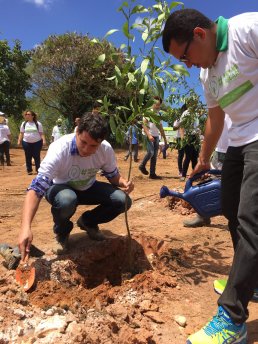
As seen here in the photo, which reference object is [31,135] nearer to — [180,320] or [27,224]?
[27,224]

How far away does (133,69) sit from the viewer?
2.79 metres

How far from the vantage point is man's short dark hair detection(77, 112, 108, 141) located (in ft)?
9.40

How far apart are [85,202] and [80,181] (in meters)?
0.25

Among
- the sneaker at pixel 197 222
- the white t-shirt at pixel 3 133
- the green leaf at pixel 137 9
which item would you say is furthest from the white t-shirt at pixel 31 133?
the green leaf at pixel 137 9

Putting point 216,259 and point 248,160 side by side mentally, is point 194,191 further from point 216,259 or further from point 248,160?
point 248,160

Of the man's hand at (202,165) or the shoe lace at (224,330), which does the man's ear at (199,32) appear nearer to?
the man's hand at (202,165)

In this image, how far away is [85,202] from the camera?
343 centimetres

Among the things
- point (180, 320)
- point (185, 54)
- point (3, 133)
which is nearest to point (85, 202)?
point (180, 320)

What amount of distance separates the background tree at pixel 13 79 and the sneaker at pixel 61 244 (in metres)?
17.4

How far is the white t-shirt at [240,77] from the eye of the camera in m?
1.86

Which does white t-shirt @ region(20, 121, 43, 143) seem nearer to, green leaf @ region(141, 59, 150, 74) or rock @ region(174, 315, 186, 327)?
green leaf @ region(141, 59, 150, 74)

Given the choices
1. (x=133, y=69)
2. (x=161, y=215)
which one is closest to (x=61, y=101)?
(x=161, y=215)

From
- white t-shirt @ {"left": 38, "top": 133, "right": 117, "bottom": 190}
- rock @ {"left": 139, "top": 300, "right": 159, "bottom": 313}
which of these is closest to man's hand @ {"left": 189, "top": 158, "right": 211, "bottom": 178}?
white t-shirt @ {"left": 38, "top": 133, "right": 117, "bottom": 190}

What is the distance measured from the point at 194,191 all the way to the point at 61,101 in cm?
1830
